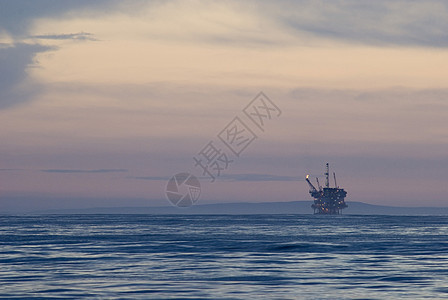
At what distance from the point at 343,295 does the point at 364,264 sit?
882 inches

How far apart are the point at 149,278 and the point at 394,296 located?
57.4ft

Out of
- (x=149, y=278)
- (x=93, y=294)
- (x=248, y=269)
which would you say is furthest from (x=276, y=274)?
(x=93, y=294)

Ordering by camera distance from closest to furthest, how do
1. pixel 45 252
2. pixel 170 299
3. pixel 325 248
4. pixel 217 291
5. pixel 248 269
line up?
1. pixel 170 299
2. pixel 217 291
3. pixel 248 269
4. pixel 45 252
5. pixel 325 248

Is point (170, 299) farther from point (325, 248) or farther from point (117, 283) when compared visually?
point (325, 248)

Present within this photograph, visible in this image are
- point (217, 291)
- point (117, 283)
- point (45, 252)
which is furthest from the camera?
point (45, 252)

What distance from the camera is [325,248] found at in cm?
8806

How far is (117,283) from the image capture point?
1903 inches

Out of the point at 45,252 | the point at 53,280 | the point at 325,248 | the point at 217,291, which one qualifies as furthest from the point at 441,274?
the point at 45,252

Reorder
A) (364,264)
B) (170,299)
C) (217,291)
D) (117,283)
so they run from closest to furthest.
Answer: (170,299) < (217,291) < (117,283) < (364,264)

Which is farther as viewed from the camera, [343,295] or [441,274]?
[441,274]

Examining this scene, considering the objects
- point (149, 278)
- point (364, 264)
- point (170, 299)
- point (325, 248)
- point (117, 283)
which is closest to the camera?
point (170, 299)

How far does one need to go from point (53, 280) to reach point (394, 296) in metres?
22.0

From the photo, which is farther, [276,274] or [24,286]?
[276,274]

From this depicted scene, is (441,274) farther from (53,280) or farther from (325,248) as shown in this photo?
(325,248)
